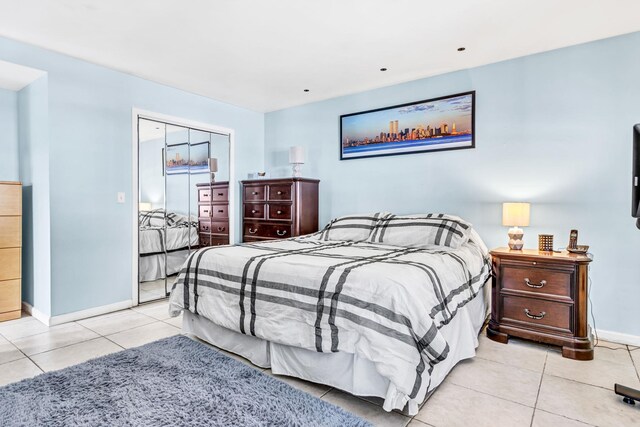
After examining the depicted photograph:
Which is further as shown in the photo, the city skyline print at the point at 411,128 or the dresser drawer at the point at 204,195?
the dresser drawer at the point at 204,195

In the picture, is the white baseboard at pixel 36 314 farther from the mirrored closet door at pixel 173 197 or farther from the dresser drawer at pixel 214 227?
the dresser drawer at pixel 214 227

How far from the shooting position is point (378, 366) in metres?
1.69

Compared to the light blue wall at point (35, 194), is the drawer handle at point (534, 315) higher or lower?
lower

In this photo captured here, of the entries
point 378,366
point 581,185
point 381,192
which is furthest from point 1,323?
point 581,185

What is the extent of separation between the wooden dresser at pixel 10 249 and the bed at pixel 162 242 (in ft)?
3.38

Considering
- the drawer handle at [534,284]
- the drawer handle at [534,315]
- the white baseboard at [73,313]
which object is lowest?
the white baseboard at [73,313]

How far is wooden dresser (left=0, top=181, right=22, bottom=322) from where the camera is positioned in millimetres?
3277

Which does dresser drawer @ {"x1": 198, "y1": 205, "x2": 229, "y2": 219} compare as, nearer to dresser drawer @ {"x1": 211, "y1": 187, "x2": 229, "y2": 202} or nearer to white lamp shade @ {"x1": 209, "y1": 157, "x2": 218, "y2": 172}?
dresser drawer @ {"x1": 211, "y1": 187, "x2": 229, "y2": 202}

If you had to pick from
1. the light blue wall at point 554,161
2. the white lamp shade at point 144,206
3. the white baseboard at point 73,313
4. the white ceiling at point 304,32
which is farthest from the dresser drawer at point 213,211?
the light blue wall at point 554,161

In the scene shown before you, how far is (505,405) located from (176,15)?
321 centimetres

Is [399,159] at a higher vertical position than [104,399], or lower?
higher

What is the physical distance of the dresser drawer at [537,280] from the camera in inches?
101

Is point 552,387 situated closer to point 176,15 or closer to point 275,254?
point 275,254

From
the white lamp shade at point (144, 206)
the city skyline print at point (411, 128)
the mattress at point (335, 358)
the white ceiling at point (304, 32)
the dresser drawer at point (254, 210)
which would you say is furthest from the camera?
the dresser drawer at point (254, 210)
